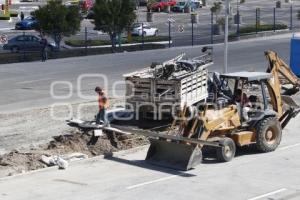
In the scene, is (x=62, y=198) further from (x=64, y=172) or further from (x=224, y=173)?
(x=224, y=173)

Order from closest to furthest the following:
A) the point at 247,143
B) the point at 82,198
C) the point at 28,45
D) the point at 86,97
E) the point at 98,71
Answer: the point at 82,198, the point at 247,143, the point at 86,97, the point at 98,71, the point at 28,45

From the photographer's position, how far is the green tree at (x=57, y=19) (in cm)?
4372

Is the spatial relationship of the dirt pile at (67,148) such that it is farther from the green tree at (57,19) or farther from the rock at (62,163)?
the green tree at (57,19)

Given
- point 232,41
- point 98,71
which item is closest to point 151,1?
point 232,41

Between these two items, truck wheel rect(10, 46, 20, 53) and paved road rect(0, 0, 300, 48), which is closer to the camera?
truck wheel rect(10, 46, 20, 53)

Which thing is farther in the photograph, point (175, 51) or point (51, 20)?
point (175, 51)

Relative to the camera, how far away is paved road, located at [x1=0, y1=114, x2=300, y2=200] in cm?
1543

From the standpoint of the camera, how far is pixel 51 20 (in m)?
43.9

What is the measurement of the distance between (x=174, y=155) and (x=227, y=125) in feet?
5.31

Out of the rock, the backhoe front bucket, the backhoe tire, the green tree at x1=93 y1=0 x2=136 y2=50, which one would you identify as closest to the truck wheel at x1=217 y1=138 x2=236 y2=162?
the backhoe front bucket

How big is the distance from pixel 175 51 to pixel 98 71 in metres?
11.2

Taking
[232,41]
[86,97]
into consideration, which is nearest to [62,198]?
[86,97]

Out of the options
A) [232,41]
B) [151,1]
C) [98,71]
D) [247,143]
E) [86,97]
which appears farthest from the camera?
[151,1]

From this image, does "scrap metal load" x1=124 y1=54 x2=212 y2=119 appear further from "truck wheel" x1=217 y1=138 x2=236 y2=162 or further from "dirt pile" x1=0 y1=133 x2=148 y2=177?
"truck wheel" x1=217 y1=138 x2=236 y2=162
